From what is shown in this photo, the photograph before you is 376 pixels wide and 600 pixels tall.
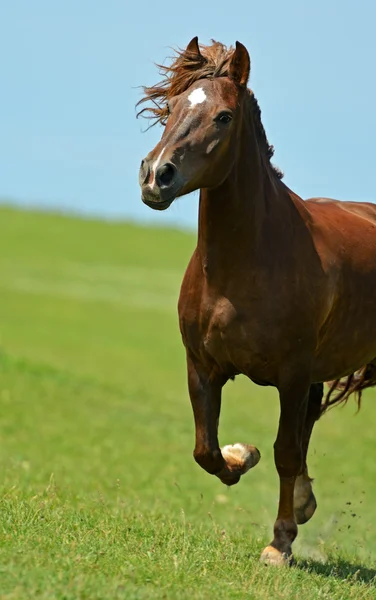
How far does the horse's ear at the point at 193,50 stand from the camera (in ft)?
24.4

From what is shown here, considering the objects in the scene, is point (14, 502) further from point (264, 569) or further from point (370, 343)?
point (370, 343)

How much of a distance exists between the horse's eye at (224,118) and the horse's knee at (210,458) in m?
2.23

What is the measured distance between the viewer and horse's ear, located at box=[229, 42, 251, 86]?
724 centimetres

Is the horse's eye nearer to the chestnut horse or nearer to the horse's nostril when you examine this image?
the chestnut horse

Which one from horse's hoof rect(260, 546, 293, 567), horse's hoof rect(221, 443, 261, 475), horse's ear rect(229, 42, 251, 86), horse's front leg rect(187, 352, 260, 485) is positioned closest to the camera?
horse's ear rect(229, 42, 251, 86)

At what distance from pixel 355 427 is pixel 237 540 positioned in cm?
1467

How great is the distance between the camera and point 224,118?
708 cm

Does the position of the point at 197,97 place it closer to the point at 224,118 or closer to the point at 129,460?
the point at 224,118

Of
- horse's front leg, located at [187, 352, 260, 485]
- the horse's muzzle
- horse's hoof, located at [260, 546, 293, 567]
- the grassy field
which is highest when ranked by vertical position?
the horse's muzzle

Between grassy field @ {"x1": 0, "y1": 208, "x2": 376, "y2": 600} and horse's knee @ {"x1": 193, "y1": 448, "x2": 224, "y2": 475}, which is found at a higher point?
horse's knee @ {"x1": 193, "y1": 448, "x2": 224, "y2": 475}

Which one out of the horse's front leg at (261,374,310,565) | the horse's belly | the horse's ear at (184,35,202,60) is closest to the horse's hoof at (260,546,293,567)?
the horse's front leg at (261,374,310,565)

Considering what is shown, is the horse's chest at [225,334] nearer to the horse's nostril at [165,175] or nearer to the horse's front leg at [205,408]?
the horse's front leg at [205,408]

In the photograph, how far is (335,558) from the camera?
9000 millimetres

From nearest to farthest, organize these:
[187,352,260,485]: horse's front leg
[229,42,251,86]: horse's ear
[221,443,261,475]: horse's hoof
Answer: [229,42,251,86]: horse's ear, [187,352,260,485]: horse's front leg, [221,443,261,475]: horse's hoof
